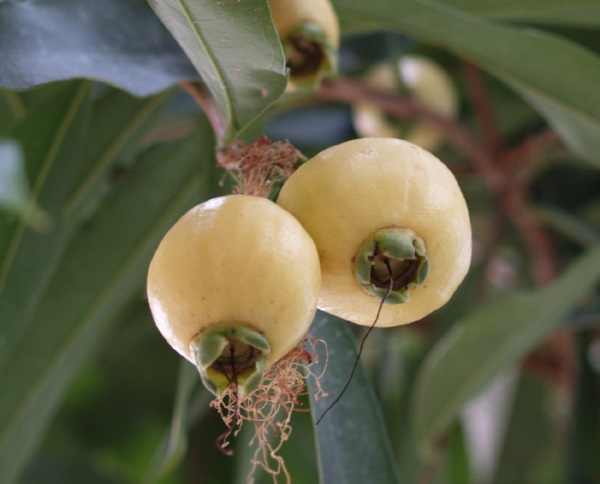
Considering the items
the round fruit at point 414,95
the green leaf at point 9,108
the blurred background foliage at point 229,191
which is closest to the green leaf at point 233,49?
the blurred background foliage at point 229,191

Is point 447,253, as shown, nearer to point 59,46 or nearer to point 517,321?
point 59,46

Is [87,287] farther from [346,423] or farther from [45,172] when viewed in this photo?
[346,423]

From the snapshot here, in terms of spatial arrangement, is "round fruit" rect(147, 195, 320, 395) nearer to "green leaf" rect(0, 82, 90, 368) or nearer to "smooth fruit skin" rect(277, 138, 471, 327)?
"smooth fruit skin" rect(277, 138, 471, 327)

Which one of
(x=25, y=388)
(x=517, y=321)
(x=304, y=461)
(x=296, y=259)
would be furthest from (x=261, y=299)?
(x=304, y=461)

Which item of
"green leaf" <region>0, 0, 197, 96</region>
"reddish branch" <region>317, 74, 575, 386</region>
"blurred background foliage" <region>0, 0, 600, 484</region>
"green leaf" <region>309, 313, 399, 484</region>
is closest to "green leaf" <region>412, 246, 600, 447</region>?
"blurred background foliage" <region>0, 0, 600, 484</region>

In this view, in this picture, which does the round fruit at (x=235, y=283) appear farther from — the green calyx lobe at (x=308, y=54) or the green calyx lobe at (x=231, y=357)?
the green calyx lobe at (x=308, y=54)

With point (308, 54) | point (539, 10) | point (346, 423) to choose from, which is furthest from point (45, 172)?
point (539, 10)
